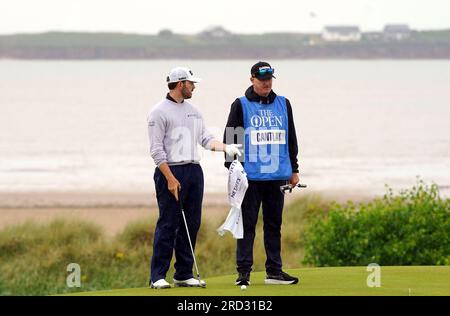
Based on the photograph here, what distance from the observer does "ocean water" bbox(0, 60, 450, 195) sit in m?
46.4

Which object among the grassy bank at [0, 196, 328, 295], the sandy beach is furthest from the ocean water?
the grassy bank at [0, 196, 328, 295]

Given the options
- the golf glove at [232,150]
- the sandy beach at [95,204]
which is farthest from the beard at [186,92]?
the sandy beach at [95,204]

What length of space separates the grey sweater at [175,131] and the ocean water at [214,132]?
5.52ft

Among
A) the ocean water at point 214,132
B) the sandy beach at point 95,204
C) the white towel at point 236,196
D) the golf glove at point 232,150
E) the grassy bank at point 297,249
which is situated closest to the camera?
the golf glove at point 232,150

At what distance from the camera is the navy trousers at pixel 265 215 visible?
12.9 metres

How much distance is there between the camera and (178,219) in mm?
12844

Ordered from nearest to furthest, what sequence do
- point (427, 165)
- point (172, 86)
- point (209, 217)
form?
point (172, 86) → point (209, 217) → point (427, 165)

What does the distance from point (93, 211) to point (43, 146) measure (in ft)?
95.7

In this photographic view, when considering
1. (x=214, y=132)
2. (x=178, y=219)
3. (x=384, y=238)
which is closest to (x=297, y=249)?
(x=384, y=238)

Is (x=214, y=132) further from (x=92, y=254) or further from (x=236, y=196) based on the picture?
(x=236, y=196)

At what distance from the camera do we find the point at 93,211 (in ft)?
117

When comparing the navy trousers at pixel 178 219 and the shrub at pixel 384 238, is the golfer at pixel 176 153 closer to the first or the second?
the navy trousers at pixel 178 219
